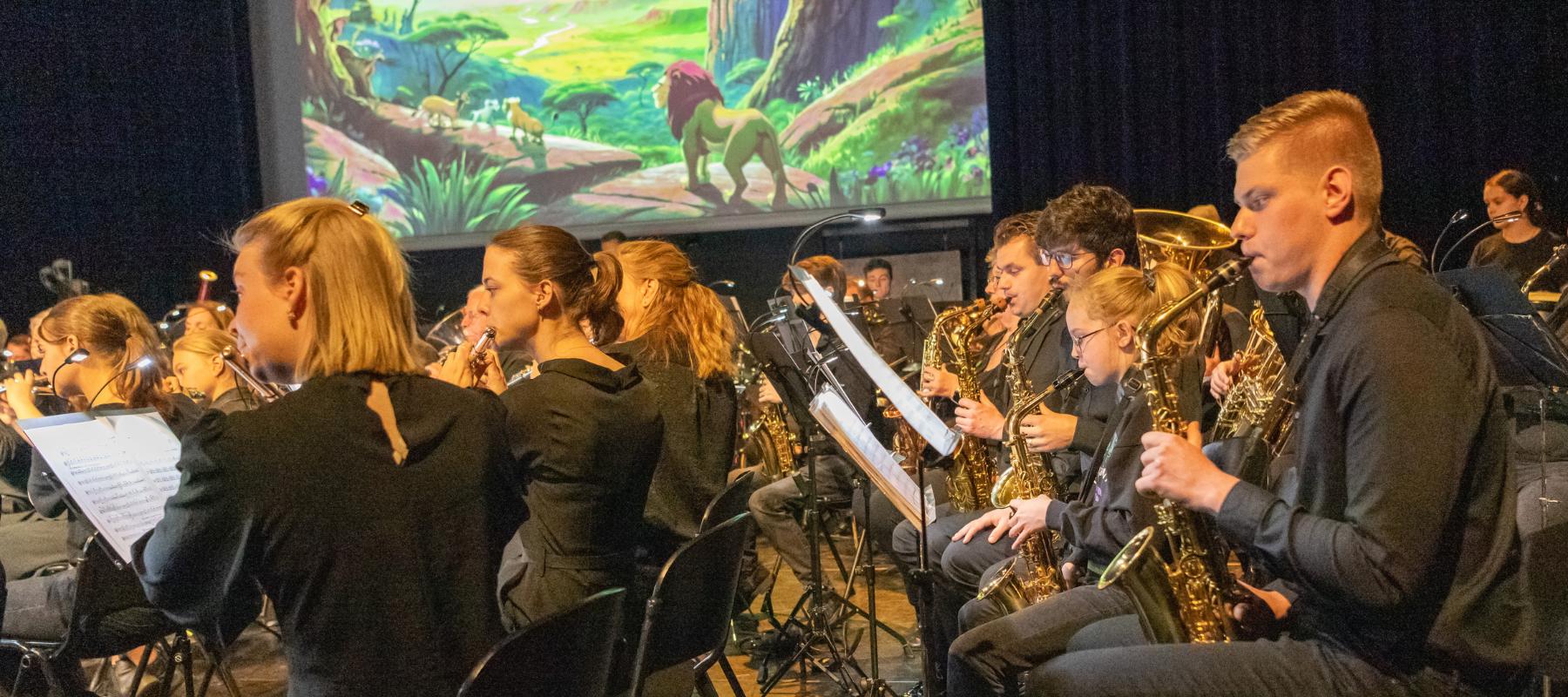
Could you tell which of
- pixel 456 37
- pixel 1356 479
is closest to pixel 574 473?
pixel 1356 479

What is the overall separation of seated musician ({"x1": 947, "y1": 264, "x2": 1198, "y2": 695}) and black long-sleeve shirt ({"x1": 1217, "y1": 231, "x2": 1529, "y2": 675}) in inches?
28.3

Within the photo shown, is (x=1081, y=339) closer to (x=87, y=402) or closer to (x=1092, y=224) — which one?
(x=1092, y=224)

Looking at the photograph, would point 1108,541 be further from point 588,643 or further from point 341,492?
point 341,492

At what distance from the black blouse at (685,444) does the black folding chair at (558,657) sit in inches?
50.5

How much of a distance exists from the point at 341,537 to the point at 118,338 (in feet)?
9.30

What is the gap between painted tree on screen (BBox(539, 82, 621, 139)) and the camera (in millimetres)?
9867

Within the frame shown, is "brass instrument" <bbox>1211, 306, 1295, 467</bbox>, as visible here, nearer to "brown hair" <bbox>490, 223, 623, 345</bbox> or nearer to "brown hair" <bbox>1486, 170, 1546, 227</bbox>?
"brown hair" <bbox>490, 223, 623, 345</bbox>

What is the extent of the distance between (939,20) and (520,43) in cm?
350

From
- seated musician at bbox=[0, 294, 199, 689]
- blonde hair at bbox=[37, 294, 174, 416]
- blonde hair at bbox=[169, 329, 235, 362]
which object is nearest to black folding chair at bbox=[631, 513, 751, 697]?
seated musician at bbox=[0, 294, 199, 689]

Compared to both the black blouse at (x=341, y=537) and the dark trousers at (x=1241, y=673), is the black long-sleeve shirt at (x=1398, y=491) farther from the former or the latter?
the black blouse at (x=341, y=537)

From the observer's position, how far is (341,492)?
1.91m

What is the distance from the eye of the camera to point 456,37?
9.98m

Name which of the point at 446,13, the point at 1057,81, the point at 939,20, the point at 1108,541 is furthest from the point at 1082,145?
the point at 1108,541

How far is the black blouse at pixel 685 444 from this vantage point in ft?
12.0
